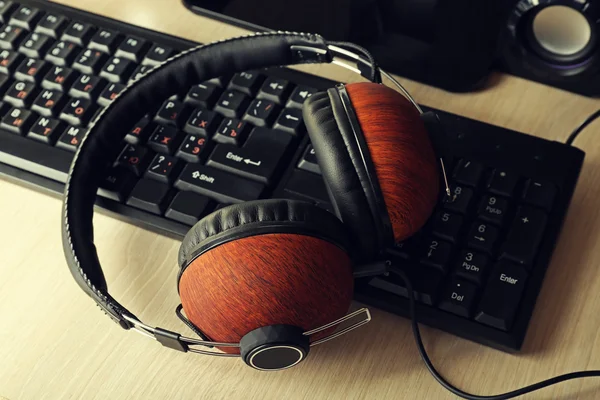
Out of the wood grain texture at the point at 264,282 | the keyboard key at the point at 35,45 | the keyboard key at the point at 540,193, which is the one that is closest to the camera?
the wood grain texture at the point at 264,282

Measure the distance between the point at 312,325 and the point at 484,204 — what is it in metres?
0.16

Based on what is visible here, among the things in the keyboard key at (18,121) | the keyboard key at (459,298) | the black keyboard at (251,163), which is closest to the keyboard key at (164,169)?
the black keyboard at (251,163)

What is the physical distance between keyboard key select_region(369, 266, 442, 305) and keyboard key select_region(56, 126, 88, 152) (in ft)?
0.82

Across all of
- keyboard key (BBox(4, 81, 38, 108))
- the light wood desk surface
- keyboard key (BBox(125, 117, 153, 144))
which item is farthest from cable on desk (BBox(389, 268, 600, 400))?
keyboard key (BBox(4, 81, 38, 108))

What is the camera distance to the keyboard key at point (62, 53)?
0.56m

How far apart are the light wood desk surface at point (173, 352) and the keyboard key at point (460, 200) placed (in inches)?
2.9

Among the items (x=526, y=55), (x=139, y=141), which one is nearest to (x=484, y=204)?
(x=526, y=55)

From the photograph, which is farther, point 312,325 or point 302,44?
point 302,44

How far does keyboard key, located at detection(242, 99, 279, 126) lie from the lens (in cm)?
52

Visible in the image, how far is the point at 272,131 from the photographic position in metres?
0.51

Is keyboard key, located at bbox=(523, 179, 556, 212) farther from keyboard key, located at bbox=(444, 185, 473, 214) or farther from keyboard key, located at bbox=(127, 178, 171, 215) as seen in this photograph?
keyboard key, located at bbox=(127, 178, 171, 215)

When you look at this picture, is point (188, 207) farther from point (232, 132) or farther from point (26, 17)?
point (26, 17)

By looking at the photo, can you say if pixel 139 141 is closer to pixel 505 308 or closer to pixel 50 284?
pixel 50 284

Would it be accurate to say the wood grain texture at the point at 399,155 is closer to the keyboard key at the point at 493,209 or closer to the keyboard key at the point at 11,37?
the keyboard key at the point at 493,209
